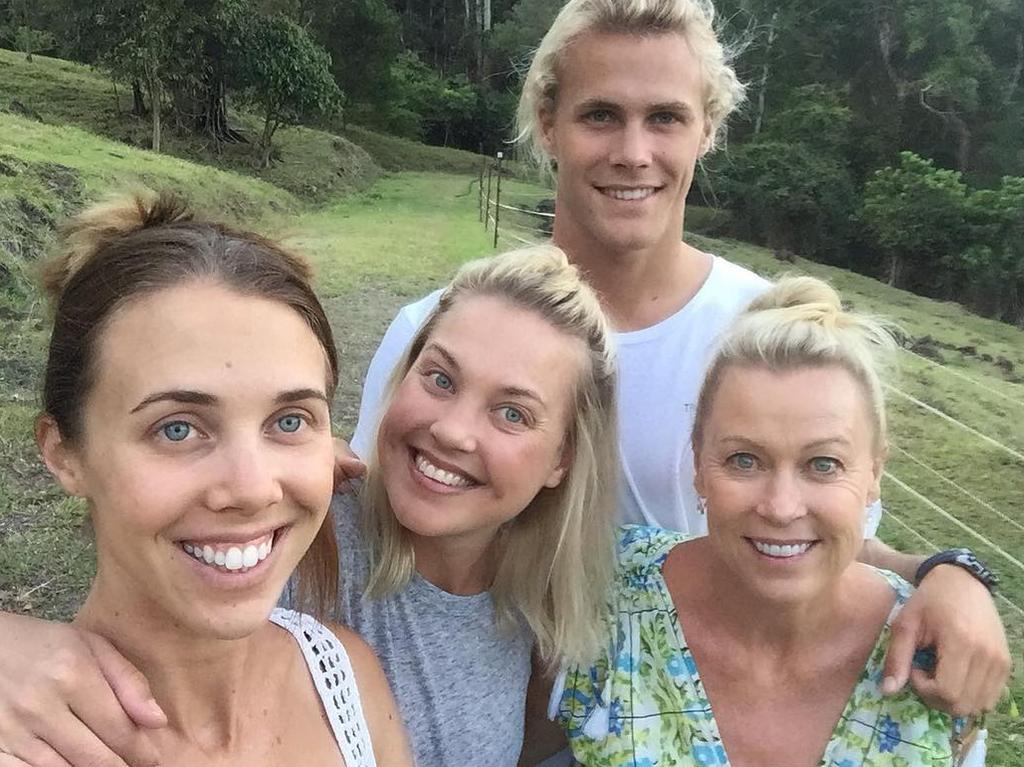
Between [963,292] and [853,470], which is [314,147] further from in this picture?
[853,470]

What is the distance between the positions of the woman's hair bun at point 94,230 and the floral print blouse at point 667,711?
0.86 meters

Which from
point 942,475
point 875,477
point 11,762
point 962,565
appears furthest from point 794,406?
point 942,475

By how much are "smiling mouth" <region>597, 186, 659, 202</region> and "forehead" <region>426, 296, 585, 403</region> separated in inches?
16.9

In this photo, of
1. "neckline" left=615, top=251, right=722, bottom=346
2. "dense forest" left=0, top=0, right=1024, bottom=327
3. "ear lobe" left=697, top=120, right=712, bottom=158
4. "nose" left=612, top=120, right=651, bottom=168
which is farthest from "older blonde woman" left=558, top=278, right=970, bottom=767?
"dense forest" left=0, top=0, right=1024, bottom=327

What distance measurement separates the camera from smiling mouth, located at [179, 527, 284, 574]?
824 mm

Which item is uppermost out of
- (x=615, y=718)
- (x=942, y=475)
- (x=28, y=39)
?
(x=28, y=39)

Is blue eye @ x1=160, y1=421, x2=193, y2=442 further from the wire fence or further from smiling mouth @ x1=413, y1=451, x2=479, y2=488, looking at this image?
the wire fence

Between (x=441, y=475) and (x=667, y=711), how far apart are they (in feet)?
1.54

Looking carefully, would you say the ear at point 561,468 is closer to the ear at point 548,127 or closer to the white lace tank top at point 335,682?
the white lace tank top at point 335,682

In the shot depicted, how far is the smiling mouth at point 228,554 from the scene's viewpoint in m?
0.82

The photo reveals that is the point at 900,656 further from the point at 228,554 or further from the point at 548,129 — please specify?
the point at 548,129

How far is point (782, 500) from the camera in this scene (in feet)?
3.82

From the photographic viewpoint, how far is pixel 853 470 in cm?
121

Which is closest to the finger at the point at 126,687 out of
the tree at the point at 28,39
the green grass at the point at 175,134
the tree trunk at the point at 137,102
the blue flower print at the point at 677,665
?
the blue flower print at the point at 677,665
